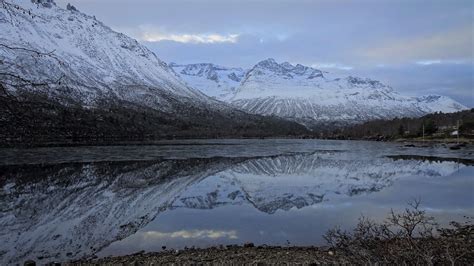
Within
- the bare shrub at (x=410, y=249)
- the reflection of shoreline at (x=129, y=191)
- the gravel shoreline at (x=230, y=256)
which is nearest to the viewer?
the bare shrub at (x=410, y=249)

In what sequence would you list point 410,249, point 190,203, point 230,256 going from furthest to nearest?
point 190,203
point 230,256
point 410,249

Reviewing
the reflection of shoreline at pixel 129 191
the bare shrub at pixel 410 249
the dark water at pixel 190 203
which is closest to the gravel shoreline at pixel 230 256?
the bare shrub at pixel 410 249

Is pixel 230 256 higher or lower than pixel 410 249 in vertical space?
lower

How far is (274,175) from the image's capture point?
49469mm

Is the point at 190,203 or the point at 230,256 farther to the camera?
the point at 190,203

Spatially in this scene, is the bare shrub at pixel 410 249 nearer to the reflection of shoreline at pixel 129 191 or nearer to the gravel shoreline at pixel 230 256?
the gravel shoreline at pixel 230 256

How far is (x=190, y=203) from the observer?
31.7m

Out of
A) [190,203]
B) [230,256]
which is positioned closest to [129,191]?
[190,203]

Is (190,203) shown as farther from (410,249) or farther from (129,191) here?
(410,249)

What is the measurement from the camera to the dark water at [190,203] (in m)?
21.2

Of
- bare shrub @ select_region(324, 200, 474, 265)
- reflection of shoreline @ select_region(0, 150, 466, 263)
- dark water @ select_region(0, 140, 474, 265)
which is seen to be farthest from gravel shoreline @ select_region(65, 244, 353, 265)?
reflection of shoreline @ select_region(0, 150, 466, 263)

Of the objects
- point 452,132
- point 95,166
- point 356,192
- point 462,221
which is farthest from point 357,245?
point 452,132

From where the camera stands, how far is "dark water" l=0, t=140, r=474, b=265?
2119cm

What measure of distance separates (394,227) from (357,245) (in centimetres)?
886
